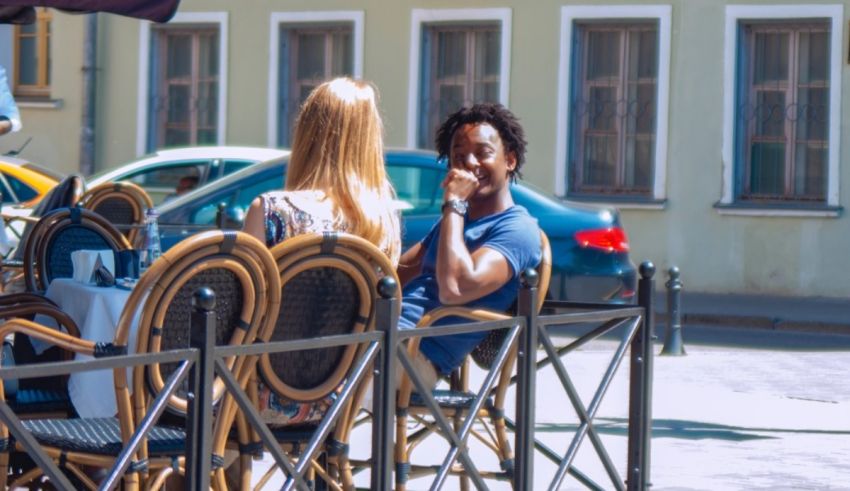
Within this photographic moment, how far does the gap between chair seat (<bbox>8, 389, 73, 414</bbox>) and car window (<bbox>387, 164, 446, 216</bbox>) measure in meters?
8.32

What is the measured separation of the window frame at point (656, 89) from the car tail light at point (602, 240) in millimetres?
6015

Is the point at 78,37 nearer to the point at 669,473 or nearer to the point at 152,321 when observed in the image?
the point at 669,473

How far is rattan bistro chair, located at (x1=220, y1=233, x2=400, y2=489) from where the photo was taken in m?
4.77

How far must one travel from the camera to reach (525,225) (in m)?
5.93

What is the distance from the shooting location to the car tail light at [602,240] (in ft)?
45.9

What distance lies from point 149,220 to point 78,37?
16541 mm

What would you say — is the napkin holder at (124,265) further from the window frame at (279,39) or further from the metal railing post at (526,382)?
the window frame at (279,39)

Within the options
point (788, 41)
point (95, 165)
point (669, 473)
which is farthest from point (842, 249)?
point (669, 473)

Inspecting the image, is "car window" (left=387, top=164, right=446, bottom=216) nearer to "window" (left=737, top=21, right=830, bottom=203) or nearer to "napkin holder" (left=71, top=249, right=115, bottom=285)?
"window" (left=737, top=21, right=830, bottom=203)

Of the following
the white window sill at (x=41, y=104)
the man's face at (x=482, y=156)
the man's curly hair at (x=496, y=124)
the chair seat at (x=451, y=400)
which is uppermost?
the white window sill at (x=41, y=104)

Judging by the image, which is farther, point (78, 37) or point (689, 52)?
point (78, 37)

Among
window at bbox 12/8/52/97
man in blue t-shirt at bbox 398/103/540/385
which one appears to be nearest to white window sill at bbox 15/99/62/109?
window at bbox 12/8/52/97

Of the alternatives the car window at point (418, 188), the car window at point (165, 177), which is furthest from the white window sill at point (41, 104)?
the car window at point (418, 188)

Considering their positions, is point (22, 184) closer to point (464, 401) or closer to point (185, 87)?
point (185, 87)
